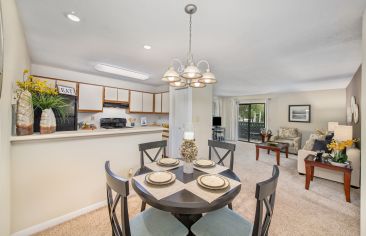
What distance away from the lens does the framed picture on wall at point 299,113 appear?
18.8ft

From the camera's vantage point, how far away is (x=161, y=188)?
1277 mm

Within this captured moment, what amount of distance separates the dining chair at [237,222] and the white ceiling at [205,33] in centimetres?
157

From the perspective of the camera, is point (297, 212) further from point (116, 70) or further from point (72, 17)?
point (116, 70)

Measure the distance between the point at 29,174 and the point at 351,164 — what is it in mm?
4782

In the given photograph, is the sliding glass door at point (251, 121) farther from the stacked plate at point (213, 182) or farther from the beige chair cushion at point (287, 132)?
the stacked plate at point (213, 182)

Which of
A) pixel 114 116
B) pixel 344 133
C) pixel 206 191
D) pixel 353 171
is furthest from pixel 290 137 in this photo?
pixel 114 116

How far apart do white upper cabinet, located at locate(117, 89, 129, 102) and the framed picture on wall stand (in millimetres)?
6179

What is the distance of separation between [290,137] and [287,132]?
215 millimetres

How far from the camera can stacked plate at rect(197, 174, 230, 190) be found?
1257 millimetres

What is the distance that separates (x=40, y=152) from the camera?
1689 mm

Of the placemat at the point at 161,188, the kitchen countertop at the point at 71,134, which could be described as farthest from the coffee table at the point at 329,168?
the kitchen countertop at the point at 71,134

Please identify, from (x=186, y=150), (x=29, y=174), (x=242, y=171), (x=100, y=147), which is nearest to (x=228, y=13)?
(x=186, y=150)

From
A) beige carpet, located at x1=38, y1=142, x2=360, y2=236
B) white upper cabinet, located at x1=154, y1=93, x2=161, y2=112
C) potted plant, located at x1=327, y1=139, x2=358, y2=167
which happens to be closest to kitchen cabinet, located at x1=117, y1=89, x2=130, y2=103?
white upper cabinet, located at x1=154, y1=93, x2=161, y2=112

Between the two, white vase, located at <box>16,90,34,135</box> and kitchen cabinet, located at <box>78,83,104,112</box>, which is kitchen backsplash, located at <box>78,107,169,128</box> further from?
white vase, located at <box>16,90,34,135</box>
